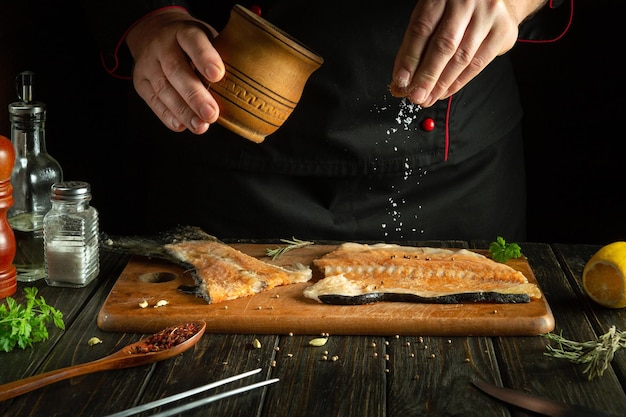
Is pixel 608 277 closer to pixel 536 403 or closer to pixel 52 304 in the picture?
pixel 536 403

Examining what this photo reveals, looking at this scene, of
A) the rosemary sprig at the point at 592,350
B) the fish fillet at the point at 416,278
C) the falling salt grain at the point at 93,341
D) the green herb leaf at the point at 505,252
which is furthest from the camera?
the green herb leaf at the point at 505,252

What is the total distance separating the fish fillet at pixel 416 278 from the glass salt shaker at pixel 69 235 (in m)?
0.55

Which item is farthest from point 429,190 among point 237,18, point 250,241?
point 237,18

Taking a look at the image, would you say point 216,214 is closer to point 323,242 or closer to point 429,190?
point 323,242

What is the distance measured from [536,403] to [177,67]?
110 cm

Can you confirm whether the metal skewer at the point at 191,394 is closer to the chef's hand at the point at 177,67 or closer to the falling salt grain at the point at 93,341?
the falling salt grain at the point at 93,341

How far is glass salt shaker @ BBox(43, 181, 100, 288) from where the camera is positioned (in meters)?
1.94

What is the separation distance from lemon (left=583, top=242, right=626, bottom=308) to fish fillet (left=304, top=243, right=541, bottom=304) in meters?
0.15

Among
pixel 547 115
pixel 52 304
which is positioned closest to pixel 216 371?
pixel 52 304

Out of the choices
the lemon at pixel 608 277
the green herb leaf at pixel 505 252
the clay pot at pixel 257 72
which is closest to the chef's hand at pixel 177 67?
the clay pot at pixel 257 72

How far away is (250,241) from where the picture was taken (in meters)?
2.31

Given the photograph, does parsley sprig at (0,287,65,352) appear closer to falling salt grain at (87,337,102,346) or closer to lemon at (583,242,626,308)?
falling salt grain at (87,337,102,346)

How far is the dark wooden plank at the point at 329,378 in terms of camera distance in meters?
1.44

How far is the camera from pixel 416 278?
6.29ft
